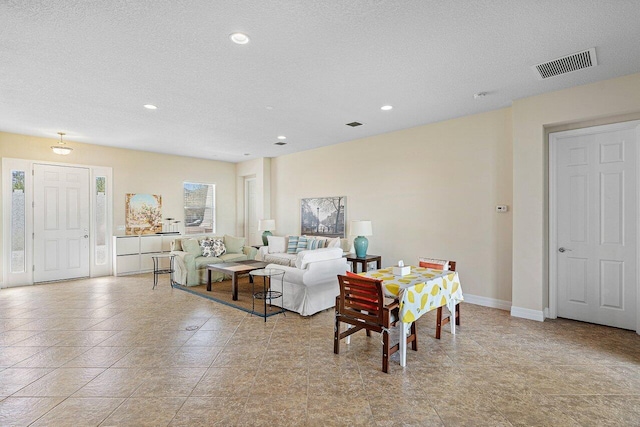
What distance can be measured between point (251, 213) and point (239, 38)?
6.76 metres

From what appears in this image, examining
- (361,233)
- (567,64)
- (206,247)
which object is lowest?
(206,247)

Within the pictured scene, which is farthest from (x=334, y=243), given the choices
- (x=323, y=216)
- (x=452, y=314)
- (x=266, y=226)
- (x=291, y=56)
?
(x=291, y=56)

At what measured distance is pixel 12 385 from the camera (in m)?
2.58

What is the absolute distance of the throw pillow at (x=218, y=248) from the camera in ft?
21.7

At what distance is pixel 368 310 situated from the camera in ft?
9.49

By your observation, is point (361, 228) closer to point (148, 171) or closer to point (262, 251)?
point (262, 251)

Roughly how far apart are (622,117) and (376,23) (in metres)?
3.31

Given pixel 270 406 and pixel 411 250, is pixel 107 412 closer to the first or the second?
pixel 270 406

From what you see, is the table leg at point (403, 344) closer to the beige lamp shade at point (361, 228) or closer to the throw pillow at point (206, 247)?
the beige lamp shade at point (361, 228)

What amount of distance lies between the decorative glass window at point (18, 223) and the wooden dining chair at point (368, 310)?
6488 mm

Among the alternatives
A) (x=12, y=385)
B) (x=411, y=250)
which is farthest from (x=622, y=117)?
(x=12, y=385)

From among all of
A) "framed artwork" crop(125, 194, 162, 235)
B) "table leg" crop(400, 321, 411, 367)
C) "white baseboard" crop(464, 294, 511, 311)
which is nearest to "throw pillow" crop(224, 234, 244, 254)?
"framed artwork" crop(125, 194, 162, 235)

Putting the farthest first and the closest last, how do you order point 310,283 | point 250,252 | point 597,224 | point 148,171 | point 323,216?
point 148,171 → point 250,252 → point 323,216 → point 310,283 → point 597,224

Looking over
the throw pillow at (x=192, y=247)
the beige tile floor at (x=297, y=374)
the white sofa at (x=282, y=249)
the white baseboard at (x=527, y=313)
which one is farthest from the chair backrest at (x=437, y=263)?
the throw pillow at (x=192, y=247)
